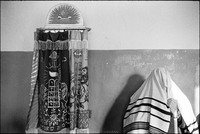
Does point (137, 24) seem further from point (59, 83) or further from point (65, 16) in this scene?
point (59, 83)

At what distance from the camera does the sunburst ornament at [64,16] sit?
2.30 metres

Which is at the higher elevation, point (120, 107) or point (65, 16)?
point (65, 16)

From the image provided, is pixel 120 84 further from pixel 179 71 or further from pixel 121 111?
pixel 179 71

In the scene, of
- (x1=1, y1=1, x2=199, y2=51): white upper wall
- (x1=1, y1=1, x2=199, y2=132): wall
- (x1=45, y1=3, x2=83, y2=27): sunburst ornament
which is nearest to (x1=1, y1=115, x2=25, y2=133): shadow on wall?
(x1=1, y1=1, x2=199, y2=132): wall

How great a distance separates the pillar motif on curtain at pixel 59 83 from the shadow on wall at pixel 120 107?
0.92 feet

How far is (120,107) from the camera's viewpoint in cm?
246

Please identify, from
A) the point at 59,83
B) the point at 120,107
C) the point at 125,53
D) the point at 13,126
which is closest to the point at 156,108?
the point at 120,107

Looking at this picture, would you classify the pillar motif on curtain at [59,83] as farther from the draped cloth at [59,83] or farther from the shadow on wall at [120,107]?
the shadow on wall at [120,107]

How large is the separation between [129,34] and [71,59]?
0.60 m

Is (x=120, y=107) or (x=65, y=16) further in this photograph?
(x=120, y=107)

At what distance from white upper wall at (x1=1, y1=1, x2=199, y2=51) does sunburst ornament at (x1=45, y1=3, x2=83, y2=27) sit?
0.55 feet

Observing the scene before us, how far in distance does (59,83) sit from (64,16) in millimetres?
578

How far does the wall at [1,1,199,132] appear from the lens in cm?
245

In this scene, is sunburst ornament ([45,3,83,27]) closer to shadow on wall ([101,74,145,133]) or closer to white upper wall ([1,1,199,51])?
white upper wall ([1,1,199,51])
